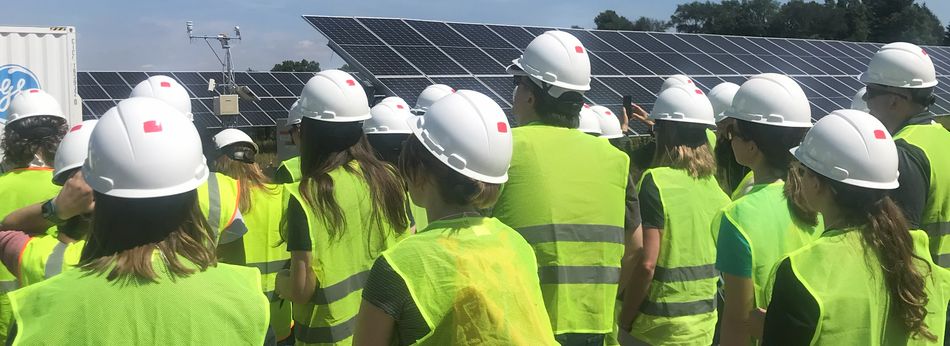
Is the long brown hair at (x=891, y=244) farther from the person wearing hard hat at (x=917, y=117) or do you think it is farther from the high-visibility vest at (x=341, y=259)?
the high-visibility vest at (x=341, y=259)

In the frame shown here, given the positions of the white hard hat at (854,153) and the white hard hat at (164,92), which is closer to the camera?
the white hard hat at (854,153)

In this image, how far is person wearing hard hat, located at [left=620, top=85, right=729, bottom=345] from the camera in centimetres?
361

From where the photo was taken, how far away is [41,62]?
28.7 feet

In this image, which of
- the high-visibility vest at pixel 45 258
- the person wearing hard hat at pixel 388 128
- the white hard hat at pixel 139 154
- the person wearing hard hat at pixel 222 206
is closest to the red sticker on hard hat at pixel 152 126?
the white hard hat at pixel 139 154

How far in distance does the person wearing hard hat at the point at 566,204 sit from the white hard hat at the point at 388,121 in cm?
170

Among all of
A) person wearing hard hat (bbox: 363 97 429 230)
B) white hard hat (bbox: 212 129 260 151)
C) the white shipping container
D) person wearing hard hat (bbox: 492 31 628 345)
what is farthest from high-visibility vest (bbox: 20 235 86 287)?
the white shipping container

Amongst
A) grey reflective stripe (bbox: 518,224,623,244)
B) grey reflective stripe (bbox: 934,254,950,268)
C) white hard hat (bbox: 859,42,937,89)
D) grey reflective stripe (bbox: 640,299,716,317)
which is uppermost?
white hard hat (bbox: 859,42,937,89)

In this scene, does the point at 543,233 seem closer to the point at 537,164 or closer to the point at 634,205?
the point at 537,164

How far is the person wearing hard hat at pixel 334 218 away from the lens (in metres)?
3.11

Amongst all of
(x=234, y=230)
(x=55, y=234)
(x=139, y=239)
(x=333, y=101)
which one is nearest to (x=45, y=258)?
(x=55, y=234)

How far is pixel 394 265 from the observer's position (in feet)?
5.99

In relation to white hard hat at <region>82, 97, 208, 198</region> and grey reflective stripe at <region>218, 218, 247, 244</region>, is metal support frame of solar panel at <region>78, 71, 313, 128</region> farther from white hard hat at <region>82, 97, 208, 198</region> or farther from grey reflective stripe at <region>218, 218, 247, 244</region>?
white hard hat at <region>82, 97, 208, 198</region>

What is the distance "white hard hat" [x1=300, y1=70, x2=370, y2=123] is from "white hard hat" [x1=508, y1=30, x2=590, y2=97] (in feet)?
2.52

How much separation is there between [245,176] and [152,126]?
220 cm
